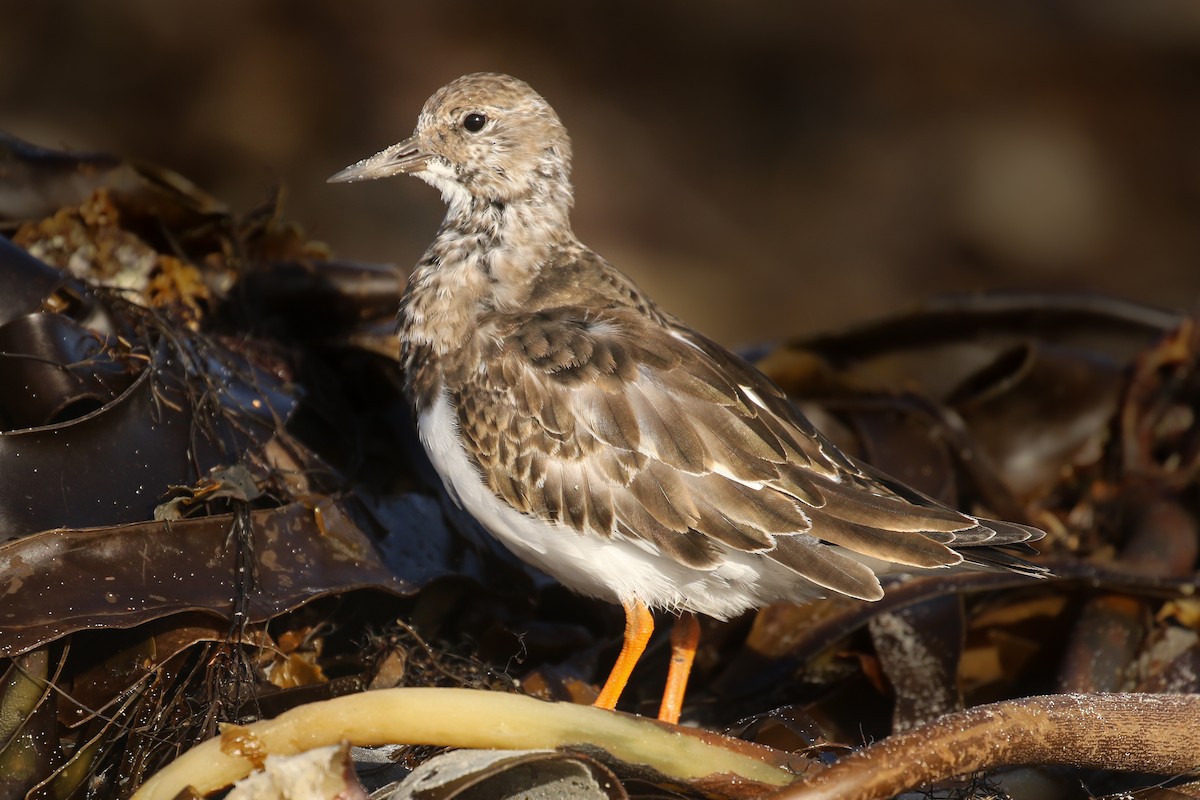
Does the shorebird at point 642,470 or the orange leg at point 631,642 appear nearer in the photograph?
the shorebird at point 642,470

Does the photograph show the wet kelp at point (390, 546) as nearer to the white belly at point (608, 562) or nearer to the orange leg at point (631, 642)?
the orange leg at point (631, 642)

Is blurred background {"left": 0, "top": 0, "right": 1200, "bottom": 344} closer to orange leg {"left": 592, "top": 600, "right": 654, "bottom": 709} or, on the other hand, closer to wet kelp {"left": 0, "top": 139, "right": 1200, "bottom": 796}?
wet kelp {"left": 0, "top": 139, "right": 1200, "bottom": 796}

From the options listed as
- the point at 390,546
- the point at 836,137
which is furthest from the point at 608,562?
the point at 836,137

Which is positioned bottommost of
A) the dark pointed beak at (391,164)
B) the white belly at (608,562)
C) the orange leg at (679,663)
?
the orange leg at (679,663)

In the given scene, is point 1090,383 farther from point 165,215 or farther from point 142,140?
point 142,140

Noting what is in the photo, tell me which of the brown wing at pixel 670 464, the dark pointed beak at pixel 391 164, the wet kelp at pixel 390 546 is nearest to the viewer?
the wet kelp at pixel 390 546

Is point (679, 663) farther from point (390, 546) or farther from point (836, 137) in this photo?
point (836, 137)

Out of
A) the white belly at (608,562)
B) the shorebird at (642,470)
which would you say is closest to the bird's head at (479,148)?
the shorebird at (642,470)

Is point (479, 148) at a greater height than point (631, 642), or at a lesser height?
greater
